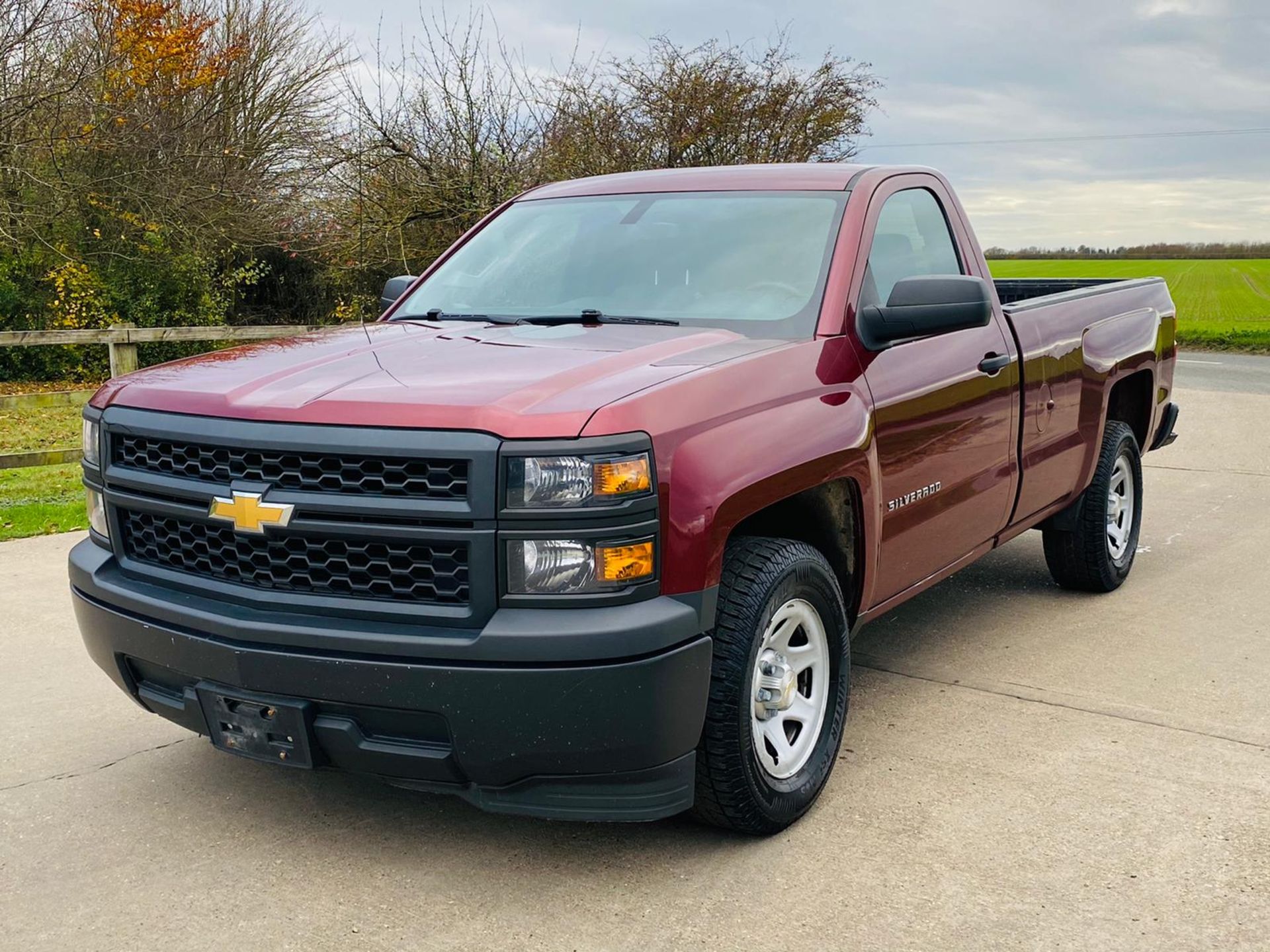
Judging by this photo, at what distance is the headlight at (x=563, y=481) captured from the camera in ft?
9.50

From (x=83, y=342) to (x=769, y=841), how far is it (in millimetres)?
10332

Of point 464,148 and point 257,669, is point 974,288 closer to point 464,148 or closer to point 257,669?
point 257,669

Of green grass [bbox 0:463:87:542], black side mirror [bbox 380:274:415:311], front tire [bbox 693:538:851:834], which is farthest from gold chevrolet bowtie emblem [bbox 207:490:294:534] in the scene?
green grass [bbox 0:463:87:542]

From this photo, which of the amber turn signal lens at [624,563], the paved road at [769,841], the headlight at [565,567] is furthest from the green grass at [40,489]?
the amber turn signal lens at [624,563]

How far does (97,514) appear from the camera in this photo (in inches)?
144

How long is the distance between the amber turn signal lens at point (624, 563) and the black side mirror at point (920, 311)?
1350 mm

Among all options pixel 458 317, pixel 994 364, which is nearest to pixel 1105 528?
pixel 994 364

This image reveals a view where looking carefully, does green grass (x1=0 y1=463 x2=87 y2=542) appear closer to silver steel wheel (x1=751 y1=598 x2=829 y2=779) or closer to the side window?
the side window

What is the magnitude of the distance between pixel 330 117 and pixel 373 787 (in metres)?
20.9

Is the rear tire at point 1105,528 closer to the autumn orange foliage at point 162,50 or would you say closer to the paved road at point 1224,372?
the paved road at point 1224,372

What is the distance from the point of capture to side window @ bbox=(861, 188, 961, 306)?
14.2ft

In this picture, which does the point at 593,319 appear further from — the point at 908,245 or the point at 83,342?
the point at 83,342

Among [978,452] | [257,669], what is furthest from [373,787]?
[978,452]

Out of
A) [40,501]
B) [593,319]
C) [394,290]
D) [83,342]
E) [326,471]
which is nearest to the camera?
[326,471]
